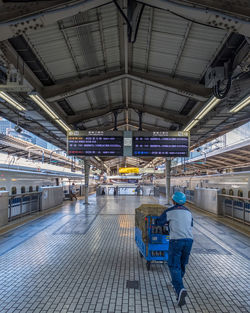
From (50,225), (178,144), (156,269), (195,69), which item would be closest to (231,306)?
(156,269)

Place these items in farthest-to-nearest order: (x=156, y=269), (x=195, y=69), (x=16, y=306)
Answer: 1. (x=195, y=69)
2. (x=156, y=269)
3. (x=16, y=306)

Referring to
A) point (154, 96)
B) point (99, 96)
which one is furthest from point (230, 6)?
point (99, 96)

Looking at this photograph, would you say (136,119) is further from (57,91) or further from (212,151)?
(212,151)

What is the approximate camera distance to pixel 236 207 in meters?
10.7

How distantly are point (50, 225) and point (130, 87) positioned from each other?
652 centimetres

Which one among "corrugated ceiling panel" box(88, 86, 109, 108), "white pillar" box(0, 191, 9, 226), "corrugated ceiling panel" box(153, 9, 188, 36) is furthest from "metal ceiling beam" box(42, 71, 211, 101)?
"white pillar" box(0, 191, 9, 226)

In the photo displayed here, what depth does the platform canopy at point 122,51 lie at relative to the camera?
379 cm

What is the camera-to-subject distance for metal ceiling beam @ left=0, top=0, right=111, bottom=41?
374cm

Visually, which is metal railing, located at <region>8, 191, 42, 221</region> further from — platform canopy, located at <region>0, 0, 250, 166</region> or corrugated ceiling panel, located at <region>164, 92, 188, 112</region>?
corrugated ceiling panel, located at <region>164, 92, 188, 112</region>

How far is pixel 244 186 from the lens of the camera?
10.4 metres

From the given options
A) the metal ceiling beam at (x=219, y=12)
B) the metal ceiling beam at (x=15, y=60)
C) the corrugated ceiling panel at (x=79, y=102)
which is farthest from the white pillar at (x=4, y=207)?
the metal ceiling beam at (x=219, y=12)

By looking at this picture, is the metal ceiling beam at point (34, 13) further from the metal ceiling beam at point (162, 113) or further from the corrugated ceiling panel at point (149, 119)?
the corrugated ceiling panel at point (149, 119)

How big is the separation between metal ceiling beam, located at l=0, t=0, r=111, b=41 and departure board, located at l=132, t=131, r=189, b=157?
6.47 m

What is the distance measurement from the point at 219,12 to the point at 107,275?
16.8ft
